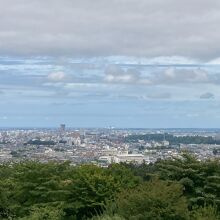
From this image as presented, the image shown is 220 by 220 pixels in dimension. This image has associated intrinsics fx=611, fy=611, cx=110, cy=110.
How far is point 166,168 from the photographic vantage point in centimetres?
3086

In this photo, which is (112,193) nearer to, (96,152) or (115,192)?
(115,192)

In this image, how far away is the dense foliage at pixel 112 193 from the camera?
82.6 feet

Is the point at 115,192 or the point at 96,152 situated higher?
the point at 115,192

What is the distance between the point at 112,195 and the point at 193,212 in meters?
5.55

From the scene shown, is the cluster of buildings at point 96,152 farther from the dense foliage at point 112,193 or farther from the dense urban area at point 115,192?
the dense foliage at point 112,193

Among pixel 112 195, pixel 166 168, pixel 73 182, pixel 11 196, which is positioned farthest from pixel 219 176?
pixel 11 196

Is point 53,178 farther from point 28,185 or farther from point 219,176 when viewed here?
point 219,176

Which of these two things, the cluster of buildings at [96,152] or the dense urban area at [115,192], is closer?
→ the dense urban area at [115,192]

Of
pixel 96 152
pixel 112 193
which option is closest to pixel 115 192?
pixel 112 193

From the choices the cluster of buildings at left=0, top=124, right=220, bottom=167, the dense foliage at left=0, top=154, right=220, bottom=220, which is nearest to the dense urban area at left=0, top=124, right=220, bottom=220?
the dense foliage at left=0, top=154, right=220, bottom=220

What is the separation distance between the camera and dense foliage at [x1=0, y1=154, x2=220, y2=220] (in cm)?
2519

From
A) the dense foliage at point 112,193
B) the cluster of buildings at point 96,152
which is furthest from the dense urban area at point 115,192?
the cluster of buildings at point 96,152

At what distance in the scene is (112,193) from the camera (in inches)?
1227

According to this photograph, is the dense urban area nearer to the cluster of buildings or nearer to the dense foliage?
the dense foliage
